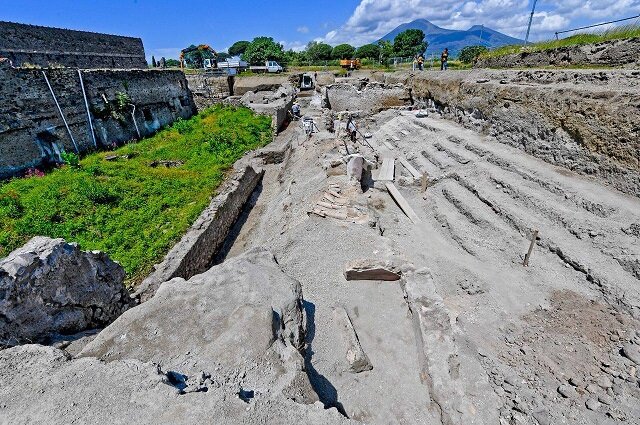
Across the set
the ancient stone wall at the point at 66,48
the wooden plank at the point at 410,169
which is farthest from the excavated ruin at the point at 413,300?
the ancient stone wall at the point at 66,48

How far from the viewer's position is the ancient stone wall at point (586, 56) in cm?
1080

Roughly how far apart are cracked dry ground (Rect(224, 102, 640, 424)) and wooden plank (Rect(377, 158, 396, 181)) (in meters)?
1.65

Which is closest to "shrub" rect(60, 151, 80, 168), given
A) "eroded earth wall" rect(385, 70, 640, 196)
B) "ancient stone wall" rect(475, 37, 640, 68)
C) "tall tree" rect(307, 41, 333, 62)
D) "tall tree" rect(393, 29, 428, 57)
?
"eroded earth wall" rect(385, 70, 640, 196)

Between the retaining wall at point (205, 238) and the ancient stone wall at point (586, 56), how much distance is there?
13729mm

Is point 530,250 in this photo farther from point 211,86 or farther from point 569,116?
point 211,86

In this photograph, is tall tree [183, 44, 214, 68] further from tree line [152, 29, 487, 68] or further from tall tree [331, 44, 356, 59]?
tall tree [331, 44, 356, 59]

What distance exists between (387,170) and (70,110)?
45.4ft

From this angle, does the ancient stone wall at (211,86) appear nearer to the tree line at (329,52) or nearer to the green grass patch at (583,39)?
the tree line at (329,52)

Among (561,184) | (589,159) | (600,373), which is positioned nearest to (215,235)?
(600,373)

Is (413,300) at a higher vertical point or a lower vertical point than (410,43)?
lower

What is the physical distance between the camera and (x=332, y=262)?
6.87 metres

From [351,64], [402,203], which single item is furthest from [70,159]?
[351,64]

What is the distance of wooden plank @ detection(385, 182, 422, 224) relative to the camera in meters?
9.48

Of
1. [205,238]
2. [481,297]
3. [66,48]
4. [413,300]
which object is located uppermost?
[66,48]
